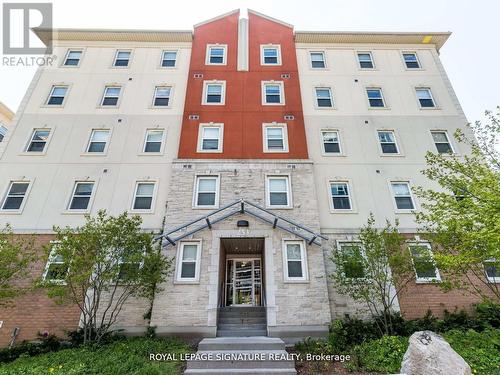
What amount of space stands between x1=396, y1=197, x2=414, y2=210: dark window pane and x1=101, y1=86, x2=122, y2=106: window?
1583 cm

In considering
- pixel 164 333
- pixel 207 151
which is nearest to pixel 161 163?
pixel 207 151

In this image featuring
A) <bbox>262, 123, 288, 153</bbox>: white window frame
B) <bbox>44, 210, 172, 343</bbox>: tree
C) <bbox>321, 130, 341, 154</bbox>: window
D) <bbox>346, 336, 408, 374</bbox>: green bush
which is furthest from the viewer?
<bbox>321, 130, 341, 154</bbox>: window

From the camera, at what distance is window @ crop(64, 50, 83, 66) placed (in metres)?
18.1

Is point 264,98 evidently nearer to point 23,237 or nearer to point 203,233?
point 203,233

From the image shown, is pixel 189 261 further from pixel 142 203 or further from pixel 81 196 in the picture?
pixel 81 196

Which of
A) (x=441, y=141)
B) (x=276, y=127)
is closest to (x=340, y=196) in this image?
(x=276, y=127)

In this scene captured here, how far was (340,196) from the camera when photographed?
13.8m

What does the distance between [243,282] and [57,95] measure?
1485cm

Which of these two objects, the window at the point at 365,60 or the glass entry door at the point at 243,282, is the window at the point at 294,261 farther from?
the window at the point at 365,60

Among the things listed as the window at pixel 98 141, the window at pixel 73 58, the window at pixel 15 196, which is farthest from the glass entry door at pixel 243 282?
the window at pixel 73 58

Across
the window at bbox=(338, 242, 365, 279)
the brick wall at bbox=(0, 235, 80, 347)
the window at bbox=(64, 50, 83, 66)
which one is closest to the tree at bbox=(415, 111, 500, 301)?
the window at bbox=(338, 242, 365, 279)

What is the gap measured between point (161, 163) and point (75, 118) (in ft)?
19.1

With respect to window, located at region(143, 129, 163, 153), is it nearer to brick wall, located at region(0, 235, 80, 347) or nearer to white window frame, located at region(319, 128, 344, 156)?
brick wall, located at region(0, 235, 80, 347)

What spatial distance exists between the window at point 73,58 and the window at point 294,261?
1717 cm
